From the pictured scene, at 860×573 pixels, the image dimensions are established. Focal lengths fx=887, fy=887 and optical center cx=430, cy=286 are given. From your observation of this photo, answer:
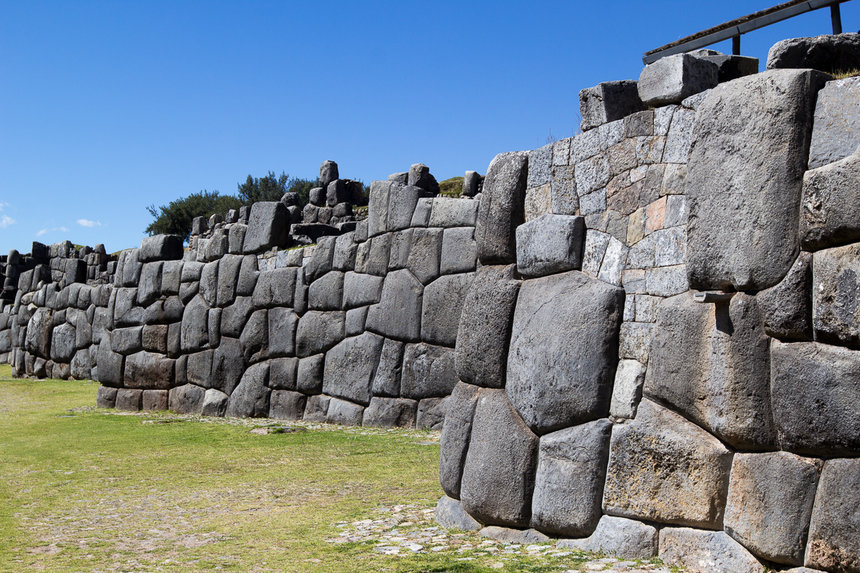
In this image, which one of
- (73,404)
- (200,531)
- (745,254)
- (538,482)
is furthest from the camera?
(73,404)

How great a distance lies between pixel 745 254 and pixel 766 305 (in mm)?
267

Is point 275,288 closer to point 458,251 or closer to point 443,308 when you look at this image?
point 443,308

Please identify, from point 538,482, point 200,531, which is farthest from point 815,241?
point 200,531

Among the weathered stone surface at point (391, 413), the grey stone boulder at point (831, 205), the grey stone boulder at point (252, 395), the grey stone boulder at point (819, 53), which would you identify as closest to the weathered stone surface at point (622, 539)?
the grey stone boulder at point (831, 205)

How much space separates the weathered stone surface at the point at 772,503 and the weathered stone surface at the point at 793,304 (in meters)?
0.57

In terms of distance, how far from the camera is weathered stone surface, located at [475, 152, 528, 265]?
6.06 meters

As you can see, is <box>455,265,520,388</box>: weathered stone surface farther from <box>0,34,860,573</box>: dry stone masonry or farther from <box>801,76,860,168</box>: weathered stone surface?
<box>801,76,860,168</box>: weathered stone surface

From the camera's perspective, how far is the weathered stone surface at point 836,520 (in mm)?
3787

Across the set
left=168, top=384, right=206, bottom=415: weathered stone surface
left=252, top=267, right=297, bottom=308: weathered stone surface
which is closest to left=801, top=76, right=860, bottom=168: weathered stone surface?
left=252, top=267, right=297, bottom=308: weathered stone surface

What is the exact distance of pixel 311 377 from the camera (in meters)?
12.1

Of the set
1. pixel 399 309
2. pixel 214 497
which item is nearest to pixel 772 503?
pixel 214 497

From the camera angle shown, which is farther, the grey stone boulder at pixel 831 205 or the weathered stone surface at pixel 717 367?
the weathered stone surface at pixel 717 367

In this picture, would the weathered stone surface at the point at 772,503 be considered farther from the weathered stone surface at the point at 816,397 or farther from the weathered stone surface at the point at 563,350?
the weathered stone surface at the point at 563,350

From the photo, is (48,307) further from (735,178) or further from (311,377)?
(735,178)
